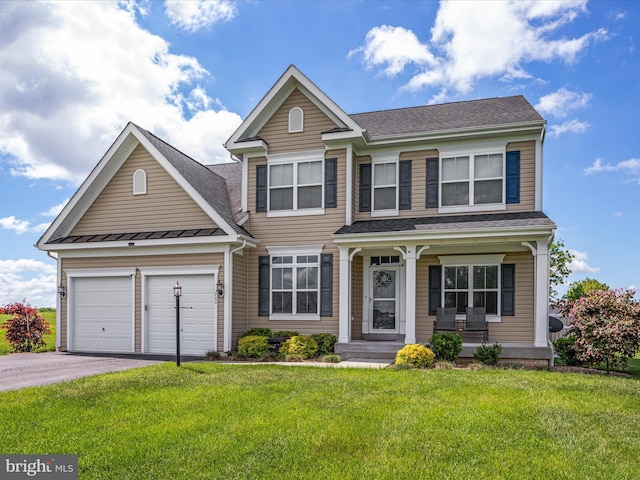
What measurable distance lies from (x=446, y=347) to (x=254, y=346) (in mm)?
4957

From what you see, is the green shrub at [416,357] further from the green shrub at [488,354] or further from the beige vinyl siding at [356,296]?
the beige vinyl siding at [356,296]

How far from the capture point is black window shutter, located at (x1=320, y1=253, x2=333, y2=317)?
14.1 m

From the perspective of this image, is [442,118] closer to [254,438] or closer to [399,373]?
[399,373]

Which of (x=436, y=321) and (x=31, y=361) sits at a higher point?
(x=436, y=321)

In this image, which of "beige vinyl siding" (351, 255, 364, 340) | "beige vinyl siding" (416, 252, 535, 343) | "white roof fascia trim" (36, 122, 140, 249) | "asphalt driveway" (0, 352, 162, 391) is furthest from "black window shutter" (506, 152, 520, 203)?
"white roof fascia trim" (36, 122, 140, 249)

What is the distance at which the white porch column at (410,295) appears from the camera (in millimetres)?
12977

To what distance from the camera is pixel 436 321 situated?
44.8 feet

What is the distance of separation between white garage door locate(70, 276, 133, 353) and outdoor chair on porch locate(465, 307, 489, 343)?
973cm

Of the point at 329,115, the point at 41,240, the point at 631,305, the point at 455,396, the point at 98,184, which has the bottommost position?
the point at 455,396

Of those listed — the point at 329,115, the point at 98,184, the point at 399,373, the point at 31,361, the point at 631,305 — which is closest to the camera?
the point at 399,373

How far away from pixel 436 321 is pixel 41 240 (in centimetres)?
1219

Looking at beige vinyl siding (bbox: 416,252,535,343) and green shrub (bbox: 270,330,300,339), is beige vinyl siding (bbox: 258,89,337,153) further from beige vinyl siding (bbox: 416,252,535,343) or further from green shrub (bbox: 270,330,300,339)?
beige vinyl siding (bbox: 416,252,535,343)

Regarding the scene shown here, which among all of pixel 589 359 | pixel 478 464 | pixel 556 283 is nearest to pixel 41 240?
pixel 478 464

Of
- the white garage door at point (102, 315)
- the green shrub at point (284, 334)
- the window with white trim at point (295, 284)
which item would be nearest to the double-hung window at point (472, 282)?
the window with white trim at point (295, 284)
